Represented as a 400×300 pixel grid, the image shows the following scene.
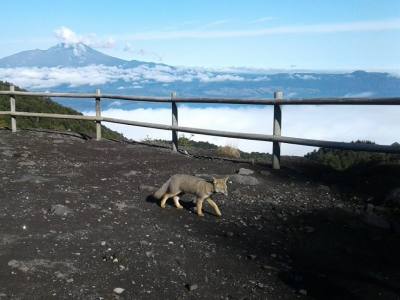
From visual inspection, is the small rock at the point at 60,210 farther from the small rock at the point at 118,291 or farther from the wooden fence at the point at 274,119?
the wooden fence at the point at 274,119

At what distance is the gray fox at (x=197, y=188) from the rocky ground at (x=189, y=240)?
153mm

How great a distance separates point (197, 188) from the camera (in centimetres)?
601

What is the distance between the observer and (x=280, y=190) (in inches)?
299

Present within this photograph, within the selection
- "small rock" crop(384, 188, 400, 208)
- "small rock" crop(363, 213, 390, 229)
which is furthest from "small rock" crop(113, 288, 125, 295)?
"small rock" crop(384, 188, 400, 208)

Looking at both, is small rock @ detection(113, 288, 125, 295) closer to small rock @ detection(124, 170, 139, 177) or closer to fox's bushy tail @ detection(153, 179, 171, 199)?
fox's bushy tail @ detection(153, 179, 171, 199)

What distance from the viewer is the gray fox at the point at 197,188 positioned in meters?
5.97

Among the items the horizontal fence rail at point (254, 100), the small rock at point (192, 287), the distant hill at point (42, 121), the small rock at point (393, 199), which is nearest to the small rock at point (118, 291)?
the small rock at point (192, 287)

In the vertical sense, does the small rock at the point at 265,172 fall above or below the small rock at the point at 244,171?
below

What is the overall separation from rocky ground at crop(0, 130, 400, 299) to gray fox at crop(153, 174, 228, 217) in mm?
153

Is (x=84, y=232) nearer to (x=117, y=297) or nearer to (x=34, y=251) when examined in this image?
(x=34, y=251)

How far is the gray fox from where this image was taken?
19.6ft

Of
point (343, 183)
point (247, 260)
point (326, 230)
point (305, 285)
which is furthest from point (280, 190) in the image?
point (305, 285)

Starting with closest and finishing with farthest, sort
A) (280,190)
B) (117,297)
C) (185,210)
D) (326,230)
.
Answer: (117,297), (326,230), (185,210), (280,190)

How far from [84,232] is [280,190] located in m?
3.37
